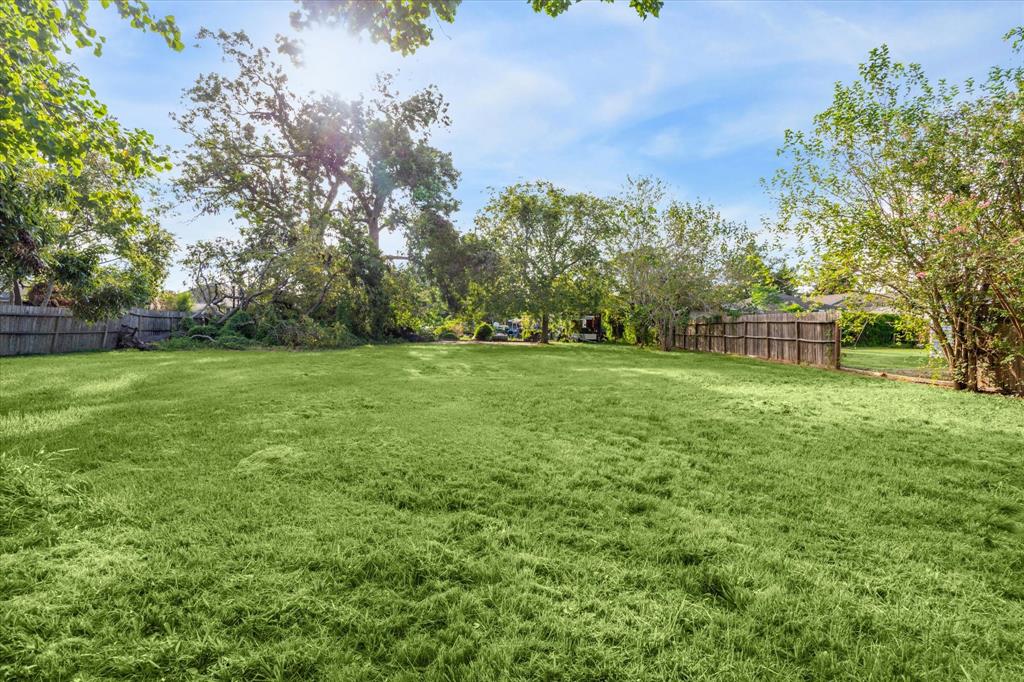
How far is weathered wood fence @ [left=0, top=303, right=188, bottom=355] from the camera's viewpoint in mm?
13462

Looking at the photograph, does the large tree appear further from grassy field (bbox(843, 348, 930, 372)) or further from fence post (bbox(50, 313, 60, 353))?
grassy field (bbox(843, 348, 930, 372))

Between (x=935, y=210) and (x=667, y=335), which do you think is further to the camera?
(x=667, y=335)

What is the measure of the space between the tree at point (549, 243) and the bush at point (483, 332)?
794 cm

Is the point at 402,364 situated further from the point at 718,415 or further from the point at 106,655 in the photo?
the point at 106,655

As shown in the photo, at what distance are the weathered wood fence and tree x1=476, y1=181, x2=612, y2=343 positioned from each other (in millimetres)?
15021

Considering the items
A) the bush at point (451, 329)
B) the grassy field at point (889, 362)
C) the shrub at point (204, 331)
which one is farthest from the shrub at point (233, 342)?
the grassy field at point (889, 362)

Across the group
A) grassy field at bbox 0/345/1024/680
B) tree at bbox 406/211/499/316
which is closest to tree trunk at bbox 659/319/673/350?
tree at bbox 406/211/499/316

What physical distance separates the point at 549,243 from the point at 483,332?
9750mm

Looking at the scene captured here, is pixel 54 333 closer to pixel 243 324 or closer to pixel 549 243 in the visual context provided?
pixel 243 324

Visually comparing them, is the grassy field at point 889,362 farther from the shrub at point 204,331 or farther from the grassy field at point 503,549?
the shrub at point 204,331

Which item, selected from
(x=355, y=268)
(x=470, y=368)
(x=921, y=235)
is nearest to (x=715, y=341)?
(x=921, y=235)

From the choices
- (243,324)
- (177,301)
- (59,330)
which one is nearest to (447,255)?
(243,324)

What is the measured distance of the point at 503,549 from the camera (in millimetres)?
2264

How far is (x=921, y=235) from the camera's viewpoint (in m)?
8.21
